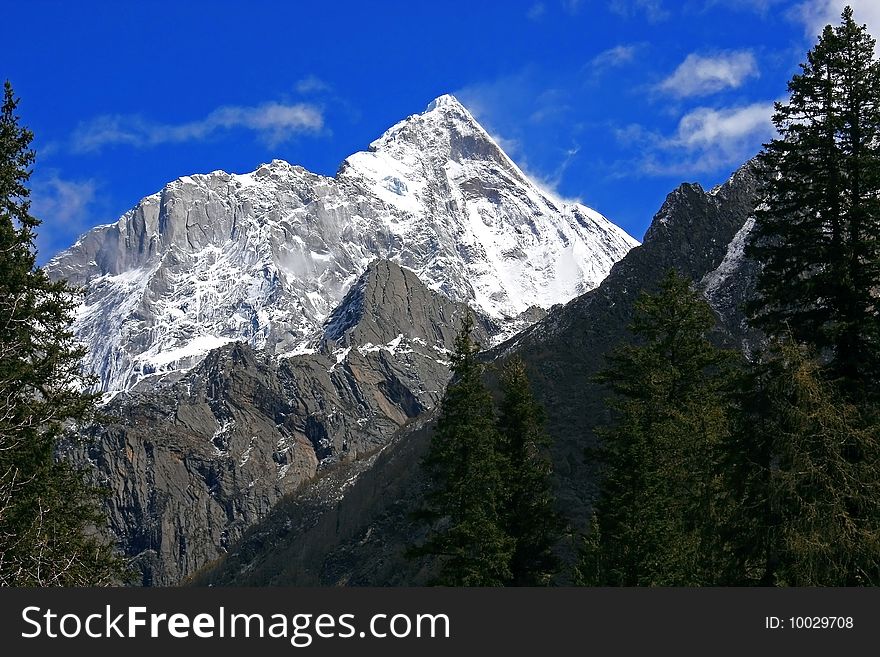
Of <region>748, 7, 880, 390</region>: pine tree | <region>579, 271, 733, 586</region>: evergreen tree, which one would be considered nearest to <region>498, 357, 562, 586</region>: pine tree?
<region>579, 271, 733, 586</region>: evergreen tree

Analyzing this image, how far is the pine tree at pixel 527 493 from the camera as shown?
36.8 m

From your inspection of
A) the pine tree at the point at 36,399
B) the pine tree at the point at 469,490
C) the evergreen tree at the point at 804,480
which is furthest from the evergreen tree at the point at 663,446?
the pine tree at the point at 36,399

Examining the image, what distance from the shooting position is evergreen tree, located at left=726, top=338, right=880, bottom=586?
67.3 feet

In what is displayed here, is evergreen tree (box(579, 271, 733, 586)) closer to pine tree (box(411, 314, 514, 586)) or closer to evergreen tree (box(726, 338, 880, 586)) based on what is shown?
evergreen tree (box(726, 338, 880, 586))

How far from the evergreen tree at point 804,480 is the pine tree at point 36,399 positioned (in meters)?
13.7

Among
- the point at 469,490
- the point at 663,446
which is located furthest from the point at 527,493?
the point at 663,446

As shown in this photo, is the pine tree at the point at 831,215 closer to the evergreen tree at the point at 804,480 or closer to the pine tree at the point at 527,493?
the evergreen tree at the point at 804,480

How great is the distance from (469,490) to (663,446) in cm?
650

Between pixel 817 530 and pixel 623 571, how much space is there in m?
11.2

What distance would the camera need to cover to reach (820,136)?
2528 centimetres

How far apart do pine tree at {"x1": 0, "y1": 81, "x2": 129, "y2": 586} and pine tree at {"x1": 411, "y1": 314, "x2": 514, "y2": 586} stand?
10.5 m

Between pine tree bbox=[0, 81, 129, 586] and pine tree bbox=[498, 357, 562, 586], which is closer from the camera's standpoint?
pine tree bbox=[0, 81, 129, 586]

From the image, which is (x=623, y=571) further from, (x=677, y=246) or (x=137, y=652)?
(x=677, y=246)

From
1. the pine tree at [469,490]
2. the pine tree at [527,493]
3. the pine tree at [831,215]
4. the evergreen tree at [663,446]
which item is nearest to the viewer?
the pine tree at [831,215]
